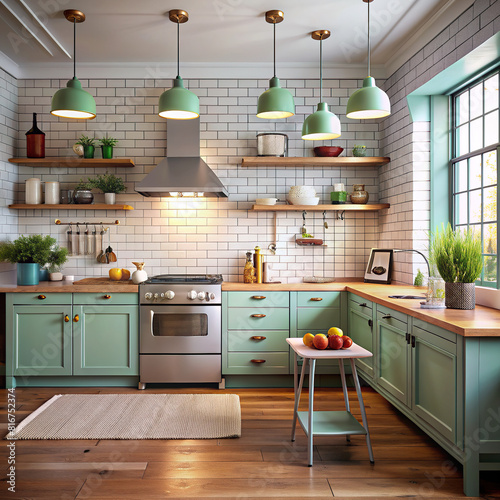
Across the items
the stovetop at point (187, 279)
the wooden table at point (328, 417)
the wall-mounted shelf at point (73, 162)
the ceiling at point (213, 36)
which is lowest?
the wooden table at point (328, 417)

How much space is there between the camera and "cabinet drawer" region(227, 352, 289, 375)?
425 centimetres

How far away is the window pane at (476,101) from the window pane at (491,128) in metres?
0.12

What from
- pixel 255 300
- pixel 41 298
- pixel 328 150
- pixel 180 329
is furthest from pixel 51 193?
Result: pixel 328 150

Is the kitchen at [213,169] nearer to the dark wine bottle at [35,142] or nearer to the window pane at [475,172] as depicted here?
the dark wine bottle at [35,142]

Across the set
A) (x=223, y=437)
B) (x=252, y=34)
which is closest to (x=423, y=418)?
(x=223, y=437)

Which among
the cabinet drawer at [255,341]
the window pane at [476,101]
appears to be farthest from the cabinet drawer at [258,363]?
the window pane at [476,101]

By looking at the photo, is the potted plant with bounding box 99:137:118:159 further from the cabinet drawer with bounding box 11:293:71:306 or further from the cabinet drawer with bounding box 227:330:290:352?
the cabinet drawer with bounding box 227:330:290:352

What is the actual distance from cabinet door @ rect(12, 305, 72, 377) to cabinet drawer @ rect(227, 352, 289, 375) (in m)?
1.49

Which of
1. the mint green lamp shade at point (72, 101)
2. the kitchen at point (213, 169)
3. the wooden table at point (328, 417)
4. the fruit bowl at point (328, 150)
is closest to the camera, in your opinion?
the wooden table at point (328, 417)

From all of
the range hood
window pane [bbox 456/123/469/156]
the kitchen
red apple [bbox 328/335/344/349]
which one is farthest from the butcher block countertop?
window pane [bbox 456/123/469/156]

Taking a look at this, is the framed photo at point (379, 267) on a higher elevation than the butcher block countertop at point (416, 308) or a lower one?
higher

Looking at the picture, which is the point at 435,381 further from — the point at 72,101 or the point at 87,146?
the point at 87,146

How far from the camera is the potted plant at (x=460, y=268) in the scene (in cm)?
291

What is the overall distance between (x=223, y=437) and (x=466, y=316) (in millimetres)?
1735
